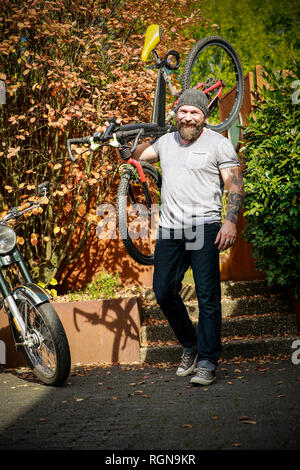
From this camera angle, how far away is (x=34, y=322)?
14.0ft

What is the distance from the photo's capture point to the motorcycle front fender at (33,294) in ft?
13.1

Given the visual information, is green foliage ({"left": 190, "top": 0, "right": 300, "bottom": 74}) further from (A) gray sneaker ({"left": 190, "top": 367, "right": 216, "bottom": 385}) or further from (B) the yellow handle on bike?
(A) gray sneaker ({"left": 190, "top": 367, "right": 216, "bottom": 385})

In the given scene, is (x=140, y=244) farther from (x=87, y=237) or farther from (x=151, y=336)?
(x=151, y=336)

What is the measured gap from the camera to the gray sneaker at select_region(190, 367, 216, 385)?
378 cm

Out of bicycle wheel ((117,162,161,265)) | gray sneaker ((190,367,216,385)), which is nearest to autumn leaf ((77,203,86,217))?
bicycle wheel ((117,162,161,265))

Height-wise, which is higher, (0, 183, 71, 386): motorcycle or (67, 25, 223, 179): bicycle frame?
(67, 25, 223, 179): bicycle frame

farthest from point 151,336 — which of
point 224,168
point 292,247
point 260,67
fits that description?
point 260,67

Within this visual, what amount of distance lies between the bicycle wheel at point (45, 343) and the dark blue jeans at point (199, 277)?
891mm

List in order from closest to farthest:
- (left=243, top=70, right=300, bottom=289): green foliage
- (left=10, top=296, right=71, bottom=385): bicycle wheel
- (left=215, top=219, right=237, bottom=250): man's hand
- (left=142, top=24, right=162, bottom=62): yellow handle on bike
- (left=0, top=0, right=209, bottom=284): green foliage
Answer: (left=215, top=219, right=237, bottom=250): man's hand < (left=10, top=296, right=71, bottom=385): bicycle wheel < (left=142, top=24, right=162, bottom=62): yellow handle on bike < (left=243, top=70, right=300, bottom=289): green foliage < (left=0, top=0, right=209, bottom=284): green foliage

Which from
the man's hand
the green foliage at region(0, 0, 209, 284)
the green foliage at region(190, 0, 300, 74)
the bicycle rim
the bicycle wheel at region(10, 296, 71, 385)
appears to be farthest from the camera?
the green foliage at region(190, 0, 300, 74)

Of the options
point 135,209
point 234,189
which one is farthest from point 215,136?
point 135,209

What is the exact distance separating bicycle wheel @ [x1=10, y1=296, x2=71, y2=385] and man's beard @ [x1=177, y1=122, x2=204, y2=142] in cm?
180

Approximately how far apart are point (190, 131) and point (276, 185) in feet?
4.29

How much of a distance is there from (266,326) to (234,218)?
180 cm
